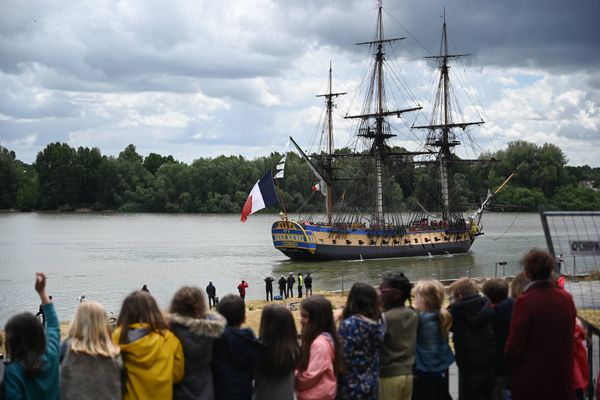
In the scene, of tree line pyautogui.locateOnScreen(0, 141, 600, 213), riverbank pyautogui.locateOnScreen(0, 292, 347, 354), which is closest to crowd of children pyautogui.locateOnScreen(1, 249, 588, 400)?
riverbank pyautogui.locateOnScreen(0, 292, 347, 354)

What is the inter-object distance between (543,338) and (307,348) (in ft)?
6.20

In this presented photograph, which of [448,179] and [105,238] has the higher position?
[448,179]

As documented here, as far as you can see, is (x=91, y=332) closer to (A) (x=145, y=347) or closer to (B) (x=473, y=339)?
(A) (x=145, y=347)

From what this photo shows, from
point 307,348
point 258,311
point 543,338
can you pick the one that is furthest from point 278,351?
point 258,311

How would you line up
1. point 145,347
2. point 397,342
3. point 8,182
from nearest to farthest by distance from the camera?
point 145,347
point 397,342
point 8,182

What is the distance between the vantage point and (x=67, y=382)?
5.83 m

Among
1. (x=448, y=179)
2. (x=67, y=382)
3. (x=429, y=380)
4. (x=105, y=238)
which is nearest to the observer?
(x=67, y=382)

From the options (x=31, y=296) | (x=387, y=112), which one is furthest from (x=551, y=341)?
(x=387, y=112)

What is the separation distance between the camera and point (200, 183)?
15100 centimetres

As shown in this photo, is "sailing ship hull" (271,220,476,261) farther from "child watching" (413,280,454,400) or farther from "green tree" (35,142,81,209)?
"green tree" (35,142,81,209)

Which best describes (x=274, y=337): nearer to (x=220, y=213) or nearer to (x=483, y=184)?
(x=483, y=184)

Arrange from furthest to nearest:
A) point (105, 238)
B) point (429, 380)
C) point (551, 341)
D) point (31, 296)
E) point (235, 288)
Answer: point (105, 238), point (235, 288), point (31, 296), point (429, 380), point (551, 341)

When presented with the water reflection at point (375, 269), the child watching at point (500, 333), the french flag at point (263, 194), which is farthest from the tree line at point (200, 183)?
the child watching at point (500, 333)

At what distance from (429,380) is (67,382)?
317 centimetres
